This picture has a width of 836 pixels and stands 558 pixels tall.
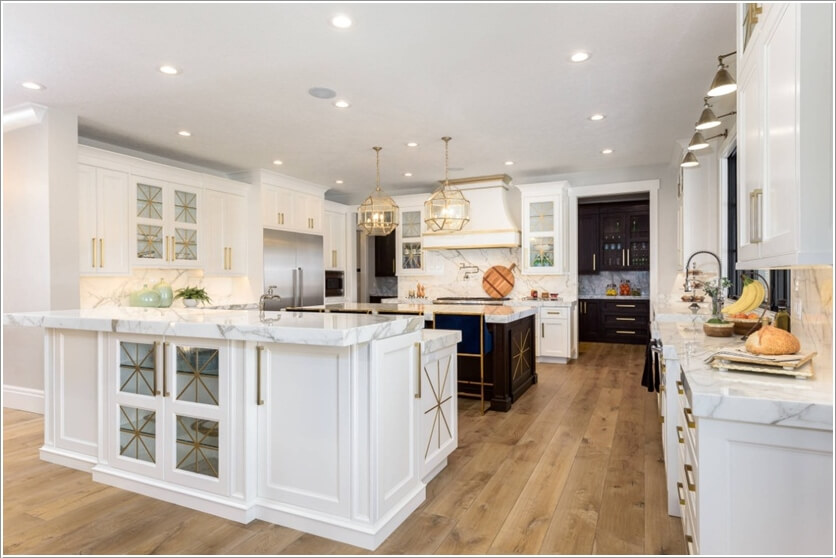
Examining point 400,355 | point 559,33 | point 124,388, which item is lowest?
point 124,388

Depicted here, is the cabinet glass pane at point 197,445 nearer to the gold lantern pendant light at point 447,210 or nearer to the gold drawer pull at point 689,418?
the gold drawer pull at point 689,418

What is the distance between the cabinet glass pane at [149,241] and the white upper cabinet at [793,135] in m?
5.19

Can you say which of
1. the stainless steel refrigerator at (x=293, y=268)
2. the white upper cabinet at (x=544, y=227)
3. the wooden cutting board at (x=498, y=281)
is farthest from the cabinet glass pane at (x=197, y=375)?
the wooden cutting board at (x=498, y=281)

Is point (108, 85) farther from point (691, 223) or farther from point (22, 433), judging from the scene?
point (691, 223)

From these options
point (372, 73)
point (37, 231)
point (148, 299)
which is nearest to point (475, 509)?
point (148, 299)

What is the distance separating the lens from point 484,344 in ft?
14.1

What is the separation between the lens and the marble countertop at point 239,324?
2.03 metres

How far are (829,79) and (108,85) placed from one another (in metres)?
4.16

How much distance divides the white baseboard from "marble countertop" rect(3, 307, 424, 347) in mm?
1729

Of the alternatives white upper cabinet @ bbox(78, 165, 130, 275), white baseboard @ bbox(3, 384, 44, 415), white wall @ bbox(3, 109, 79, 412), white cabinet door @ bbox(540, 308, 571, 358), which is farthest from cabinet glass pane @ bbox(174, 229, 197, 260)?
white cabinet door @ bbox(540, 308, 571, 358)

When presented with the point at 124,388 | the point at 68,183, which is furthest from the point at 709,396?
the point at 68,183

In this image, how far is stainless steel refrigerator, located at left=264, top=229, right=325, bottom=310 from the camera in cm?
634

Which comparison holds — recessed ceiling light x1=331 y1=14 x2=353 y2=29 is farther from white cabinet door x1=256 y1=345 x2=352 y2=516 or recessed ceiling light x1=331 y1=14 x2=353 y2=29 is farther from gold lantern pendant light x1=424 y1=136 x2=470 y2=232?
gold lantern pendant light x1=424 y1=136 x2=470 y2=232

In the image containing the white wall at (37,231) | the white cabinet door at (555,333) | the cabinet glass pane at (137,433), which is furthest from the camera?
the white cabinet door at (555,333)
